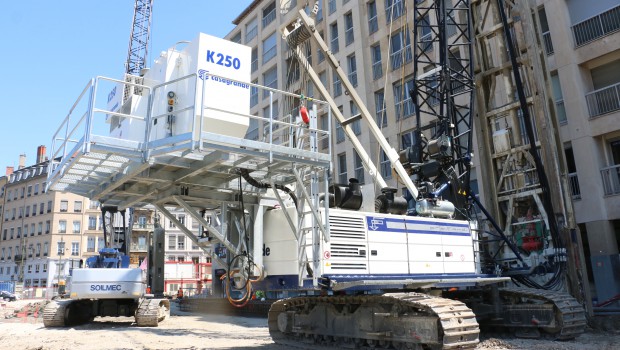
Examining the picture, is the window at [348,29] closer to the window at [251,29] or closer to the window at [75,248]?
the window at [251,29]

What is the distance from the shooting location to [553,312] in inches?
479

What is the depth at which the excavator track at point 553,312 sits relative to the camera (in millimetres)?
A: 11945

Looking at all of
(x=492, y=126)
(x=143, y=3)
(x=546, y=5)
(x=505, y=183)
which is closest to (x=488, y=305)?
(x=505, y=183)

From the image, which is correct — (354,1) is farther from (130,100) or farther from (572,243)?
(130,100)

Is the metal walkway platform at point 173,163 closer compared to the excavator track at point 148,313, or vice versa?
the metal walkway platform at point 173,163

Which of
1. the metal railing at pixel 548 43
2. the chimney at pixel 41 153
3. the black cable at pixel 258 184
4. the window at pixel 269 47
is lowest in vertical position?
the black cable at pixel 258 184

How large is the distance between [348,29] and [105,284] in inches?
887

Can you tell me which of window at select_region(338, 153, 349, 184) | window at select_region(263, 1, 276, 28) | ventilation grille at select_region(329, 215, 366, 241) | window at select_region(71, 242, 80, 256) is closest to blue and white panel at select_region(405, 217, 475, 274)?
ventilation grille at select_region(329, 215, 366, 241)

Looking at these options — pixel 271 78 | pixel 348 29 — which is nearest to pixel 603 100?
pixel 348 29

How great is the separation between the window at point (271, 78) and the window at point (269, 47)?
1014mm

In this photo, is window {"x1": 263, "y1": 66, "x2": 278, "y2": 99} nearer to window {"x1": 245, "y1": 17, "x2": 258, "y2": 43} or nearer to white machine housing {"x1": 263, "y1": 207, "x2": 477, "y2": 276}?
window {"x1": 245, "y1": 17, "x2": 258, "y2": 43}

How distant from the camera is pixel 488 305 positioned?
13.0 meters

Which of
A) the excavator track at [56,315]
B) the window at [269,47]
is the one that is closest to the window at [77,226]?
the window at [269,47]

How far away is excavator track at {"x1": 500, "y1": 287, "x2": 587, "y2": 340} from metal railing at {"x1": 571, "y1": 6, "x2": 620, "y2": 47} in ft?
39.0
